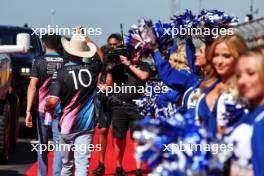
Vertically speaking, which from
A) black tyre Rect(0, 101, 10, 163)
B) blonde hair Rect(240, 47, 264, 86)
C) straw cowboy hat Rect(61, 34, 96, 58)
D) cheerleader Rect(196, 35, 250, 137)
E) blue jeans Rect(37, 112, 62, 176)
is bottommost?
black tyre Rect(0, 101, 10, 163)

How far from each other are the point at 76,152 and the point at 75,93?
610 millimetres

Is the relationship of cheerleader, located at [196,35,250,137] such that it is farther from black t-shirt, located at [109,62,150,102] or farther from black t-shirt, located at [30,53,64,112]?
black t-shirt, located at [109,62,150,102]

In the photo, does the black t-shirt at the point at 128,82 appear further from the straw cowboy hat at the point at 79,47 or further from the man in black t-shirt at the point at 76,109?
the man in black t-shirt at the point at 76,109

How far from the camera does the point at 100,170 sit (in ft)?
34.8

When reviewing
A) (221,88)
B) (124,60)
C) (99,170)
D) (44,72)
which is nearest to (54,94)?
(44,72)

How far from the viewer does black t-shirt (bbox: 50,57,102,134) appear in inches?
313

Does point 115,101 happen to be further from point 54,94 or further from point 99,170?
point 54,94

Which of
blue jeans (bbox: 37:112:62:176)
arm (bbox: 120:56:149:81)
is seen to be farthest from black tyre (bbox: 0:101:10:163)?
arm (bbox: 120:56:149:81)

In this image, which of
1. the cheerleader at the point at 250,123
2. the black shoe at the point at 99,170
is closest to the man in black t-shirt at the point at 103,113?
the black shoe at the point at 99,170

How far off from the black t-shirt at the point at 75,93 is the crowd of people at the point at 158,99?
10 millimetres

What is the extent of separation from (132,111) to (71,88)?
230 cm

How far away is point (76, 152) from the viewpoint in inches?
314

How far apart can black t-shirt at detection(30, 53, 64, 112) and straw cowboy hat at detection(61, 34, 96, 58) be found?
1.54 feet

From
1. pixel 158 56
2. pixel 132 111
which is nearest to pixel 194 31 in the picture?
pixel 158 56
